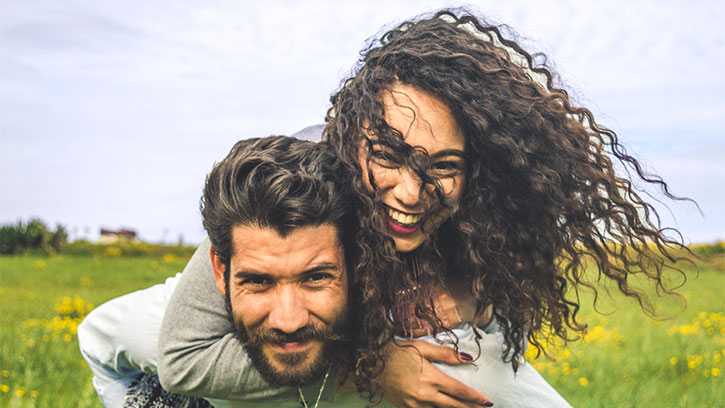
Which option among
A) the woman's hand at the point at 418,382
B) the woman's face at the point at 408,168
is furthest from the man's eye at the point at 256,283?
the woman's hand at the point at 418,382

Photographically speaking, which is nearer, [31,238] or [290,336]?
[290,336]

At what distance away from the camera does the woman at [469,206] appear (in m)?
3.36

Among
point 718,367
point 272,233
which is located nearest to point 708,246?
point 718,367

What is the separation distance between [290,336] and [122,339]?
Result: 130cm

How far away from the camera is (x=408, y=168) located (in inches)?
131

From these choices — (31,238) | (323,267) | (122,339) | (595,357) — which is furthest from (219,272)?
(31,238)

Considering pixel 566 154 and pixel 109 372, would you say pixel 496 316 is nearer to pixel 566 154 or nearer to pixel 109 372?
pixel 566 154

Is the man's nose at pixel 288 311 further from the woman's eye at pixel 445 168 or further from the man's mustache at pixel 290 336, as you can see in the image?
the woman's eye at pixel 445 168

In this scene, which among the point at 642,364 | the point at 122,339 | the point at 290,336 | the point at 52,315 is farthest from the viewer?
the point at 52,315

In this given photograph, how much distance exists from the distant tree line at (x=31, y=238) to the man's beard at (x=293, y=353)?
16386 millimetres

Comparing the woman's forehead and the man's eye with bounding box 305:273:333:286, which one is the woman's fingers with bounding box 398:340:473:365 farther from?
the woman's forehead

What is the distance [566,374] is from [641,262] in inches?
84.0

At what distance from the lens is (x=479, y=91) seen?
Answer: 3486 millimetres

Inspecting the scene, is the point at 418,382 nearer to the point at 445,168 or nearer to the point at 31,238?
the point at 445,168
